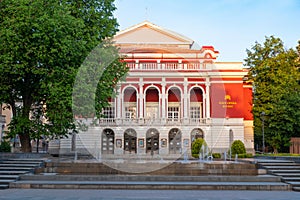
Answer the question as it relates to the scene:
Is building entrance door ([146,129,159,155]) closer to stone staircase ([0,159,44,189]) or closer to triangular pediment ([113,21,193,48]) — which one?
triangular pediment ([113,21,193,48])

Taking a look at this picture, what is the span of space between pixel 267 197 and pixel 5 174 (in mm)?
9890

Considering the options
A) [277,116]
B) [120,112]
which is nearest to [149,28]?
[120,112]

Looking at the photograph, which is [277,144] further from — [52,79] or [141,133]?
[52,79]

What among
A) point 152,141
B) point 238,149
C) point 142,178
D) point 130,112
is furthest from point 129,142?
point 142,178

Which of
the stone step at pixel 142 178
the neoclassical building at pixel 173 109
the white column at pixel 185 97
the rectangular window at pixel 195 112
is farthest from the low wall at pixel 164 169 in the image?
the rectangular window at pixel 195 112

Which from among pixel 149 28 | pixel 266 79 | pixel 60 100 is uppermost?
pixel 149 28

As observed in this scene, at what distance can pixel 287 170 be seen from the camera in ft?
51.2

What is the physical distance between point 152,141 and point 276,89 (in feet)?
47.8

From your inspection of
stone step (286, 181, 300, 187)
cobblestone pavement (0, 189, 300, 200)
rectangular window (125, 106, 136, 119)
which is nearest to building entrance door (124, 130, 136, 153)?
rectangular window (125, 106, 136, 119)

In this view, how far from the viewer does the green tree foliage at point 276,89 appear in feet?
113

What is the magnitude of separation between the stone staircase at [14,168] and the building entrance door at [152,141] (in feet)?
81.1

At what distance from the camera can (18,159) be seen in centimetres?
1703

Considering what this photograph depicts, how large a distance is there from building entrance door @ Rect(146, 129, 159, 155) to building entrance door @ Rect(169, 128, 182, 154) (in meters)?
1.59

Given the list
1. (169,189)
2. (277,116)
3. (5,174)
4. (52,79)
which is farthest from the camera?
(277,116)
